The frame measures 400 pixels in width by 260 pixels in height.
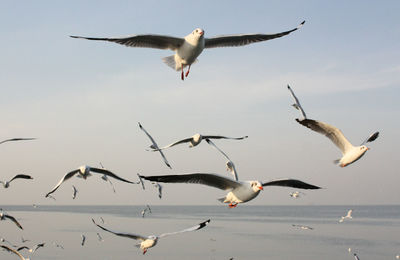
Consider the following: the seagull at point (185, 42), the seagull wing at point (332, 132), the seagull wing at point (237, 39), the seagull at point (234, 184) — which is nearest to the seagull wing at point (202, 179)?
the seagull at point (234, 184)

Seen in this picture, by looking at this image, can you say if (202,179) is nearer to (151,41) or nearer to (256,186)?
(256,186)

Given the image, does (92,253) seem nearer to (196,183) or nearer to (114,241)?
(114,241)

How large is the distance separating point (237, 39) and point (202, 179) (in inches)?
202

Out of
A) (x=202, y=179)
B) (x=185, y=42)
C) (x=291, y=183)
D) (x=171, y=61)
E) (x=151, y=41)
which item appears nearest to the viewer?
(x=202, y=179)

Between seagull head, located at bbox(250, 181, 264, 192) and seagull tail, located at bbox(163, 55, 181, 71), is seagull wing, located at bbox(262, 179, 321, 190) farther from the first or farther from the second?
seagull tail, located at bbox(163, 55, 181, 71)

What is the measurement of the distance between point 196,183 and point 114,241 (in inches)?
1128

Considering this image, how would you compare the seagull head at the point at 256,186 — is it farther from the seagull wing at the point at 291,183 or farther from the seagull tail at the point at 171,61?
the seagull tail at the point at 171,61

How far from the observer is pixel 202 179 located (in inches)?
373

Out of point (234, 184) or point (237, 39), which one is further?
point (237, 39)

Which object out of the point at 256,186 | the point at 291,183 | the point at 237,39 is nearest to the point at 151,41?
the point at 237,39

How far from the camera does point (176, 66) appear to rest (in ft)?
41.0

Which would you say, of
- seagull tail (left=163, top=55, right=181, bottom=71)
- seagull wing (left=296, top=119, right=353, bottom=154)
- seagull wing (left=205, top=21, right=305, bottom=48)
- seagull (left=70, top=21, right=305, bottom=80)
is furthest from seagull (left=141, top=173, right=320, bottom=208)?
seagull wing (left=205, top=21, right=305, bottom=48)

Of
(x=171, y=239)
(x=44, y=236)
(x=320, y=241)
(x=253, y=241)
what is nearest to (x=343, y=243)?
(x=320, y=241)

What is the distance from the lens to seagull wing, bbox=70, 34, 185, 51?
11625mm
